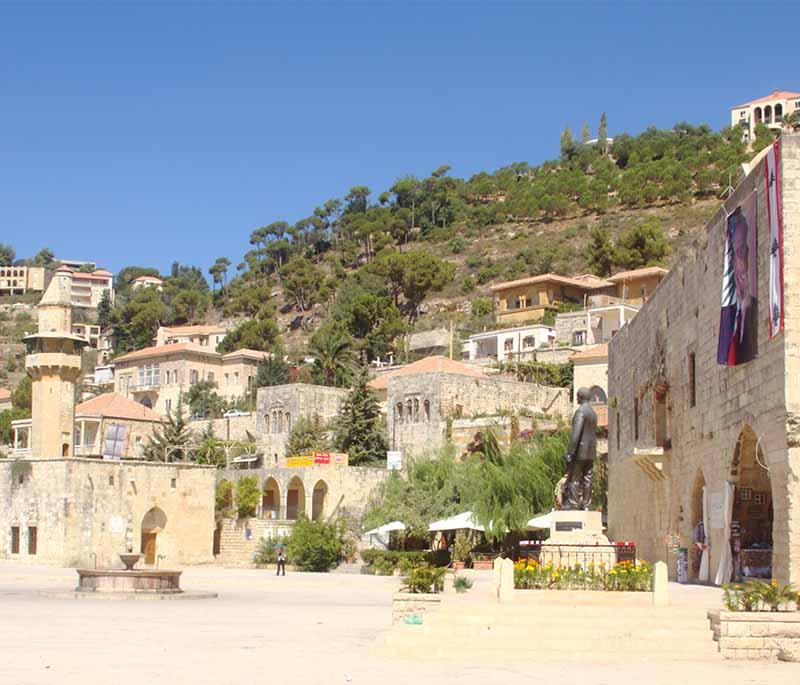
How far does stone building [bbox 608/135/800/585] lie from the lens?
15.5 m

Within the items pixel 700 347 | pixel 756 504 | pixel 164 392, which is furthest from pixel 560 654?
pixel 164 392

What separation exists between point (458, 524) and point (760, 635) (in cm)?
2178

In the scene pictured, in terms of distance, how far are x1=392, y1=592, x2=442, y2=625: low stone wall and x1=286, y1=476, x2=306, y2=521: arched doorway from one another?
101 feet

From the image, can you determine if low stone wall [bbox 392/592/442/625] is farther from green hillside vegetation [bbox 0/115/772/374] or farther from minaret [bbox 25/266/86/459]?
green hillside vegetation [bbox 0/115/772/374]

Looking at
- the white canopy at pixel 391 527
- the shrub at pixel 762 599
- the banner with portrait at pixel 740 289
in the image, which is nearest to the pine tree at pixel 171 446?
the white canopy at pixel 391 527

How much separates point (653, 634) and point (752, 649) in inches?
41.5

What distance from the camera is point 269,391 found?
184ft

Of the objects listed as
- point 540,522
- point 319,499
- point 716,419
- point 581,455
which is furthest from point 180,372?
point 581,455

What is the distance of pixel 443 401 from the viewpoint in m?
47.7

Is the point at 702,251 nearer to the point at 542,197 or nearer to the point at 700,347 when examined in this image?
the point at 700,347

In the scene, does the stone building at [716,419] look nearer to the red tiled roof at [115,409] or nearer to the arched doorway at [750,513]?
the arched doorway at [750,513]

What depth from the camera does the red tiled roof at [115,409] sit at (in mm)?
62031

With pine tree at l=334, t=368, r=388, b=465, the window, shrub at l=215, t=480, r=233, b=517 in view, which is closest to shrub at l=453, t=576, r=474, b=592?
shrub at l=215, t=480, r=233, b=517

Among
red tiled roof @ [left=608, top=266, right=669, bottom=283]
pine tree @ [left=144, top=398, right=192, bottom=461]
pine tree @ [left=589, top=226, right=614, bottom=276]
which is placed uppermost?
pine tree @ [left=589, top=226, right=614, bottom=276]
